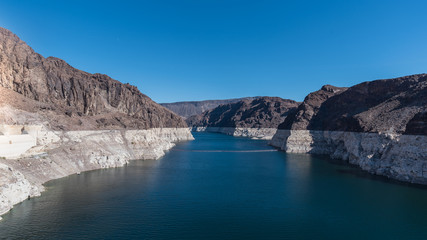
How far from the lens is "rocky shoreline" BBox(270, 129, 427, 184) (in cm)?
4062

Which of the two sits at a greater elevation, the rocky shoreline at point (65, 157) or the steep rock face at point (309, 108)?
the steep rock face at point (309, 108)

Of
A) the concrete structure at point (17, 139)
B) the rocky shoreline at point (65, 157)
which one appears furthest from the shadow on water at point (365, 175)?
the concrete structure at point (17, 139)

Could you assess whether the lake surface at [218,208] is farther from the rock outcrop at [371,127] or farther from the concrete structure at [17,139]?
the concrete structure at [17,139]

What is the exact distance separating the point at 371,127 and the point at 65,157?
6249 cm

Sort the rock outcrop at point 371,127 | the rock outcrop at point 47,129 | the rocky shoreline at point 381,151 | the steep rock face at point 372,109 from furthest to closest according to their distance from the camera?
the steep rock face at point 372,109, the rock outcrop at point 371,127, the rocky shoreline at point 381,151, the rock outcrop at point 47,129

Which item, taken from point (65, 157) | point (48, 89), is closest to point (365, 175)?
point (65, 157)

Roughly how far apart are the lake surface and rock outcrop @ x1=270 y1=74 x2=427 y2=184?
5791 millimetres

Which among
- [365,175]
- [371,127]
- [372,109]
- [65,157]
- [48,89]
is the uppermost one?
[48,89]

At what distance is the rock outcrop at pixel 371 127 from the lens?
141ft

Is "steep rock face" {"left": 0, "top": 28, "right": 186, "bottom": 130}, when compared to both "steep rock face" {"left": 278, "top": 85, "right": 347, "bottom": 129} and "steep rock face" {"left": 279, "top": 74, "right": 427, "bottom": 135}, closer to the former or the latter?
"steep rock face" {"left": 278, "top": 85, "right": 347, "bottom": 129}

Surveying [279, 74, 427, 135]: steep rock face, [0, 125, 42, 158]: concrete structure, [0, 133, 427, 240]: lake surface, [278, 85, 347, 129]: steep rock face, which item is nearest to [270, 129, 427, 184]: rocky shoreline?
[279, 74, 427, 135]: steep rock face

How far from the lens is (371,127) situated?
191 feet

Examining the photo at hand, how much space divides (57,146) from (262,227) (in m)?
38.4

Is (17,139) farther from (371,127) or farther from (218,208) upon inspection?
(371,127)
